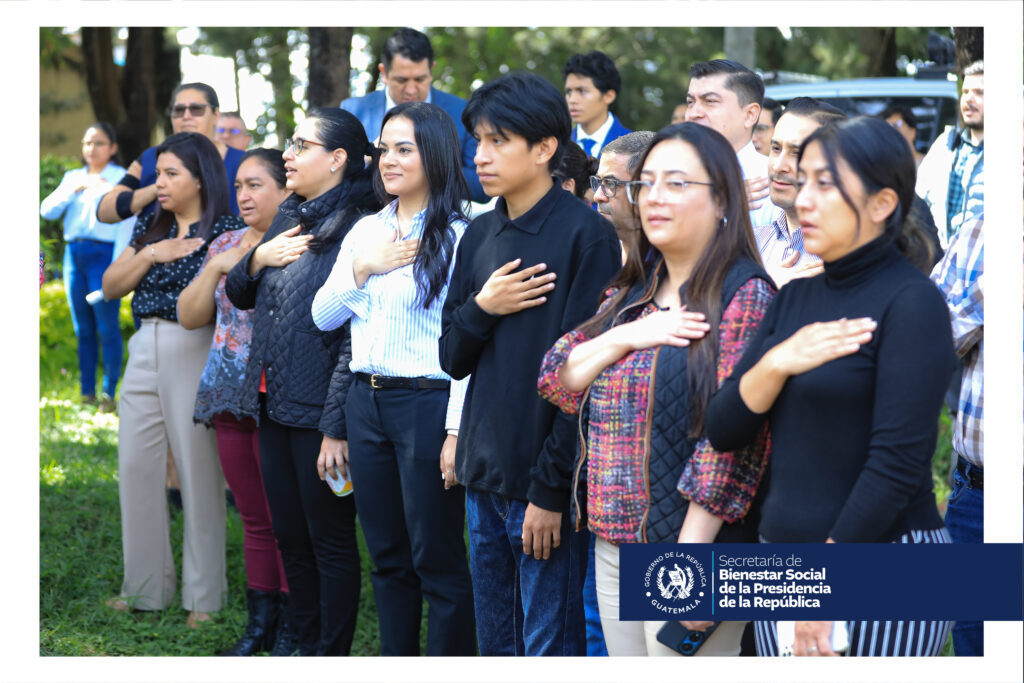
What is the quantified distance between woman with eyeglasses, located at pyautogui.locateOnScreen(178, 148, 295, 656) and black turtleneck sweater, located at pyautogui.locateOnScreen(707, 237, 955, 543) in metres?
2.57

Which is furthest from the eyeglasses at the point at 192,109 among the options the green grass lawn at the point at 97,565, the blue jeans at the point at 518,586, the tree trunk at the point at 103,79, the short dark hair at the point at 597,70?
the tree trunk at the point at 103,79

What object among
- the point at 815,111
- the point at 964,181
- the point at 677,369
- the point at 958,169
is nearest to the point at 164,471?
the point at 677,369

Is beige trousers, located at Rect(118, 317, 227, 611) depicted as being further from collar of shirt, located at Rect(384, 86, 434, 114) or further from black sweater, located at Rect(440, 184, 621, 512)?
black sweater, located at Rect(440, 184, 621, 512)

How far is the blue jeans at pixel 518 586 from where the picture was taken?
10.2 ft

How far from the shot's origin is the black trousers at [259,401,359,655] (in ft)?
13.2

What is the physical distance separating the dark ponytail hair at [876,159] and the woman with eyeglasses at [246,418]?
2785 mm

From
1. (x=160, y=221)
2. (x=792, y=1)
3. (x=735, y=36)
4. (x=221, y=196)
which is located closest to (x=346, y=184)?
(x=221, y=196)

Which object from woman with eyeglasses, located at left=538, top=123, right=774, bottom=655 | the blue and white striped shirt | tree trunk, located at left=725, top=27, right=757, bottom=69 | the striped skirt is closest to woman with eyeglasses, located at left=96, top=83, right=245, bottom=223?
the blue and white striped shirt

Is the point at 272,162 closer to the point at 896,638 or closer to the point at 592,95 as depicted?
the point at 592,95

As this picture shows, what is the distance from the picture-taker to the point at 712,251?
2582 millimetres

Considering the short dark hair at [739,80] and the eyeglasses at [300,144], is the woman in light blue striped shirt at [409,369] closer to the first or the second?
the eyeglasses at [300,144]

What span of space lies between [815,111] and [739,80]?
99 centimetres

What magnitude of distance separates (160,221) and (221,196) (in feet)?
1.14

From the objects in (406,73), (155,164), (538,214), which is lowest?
(538,214)
